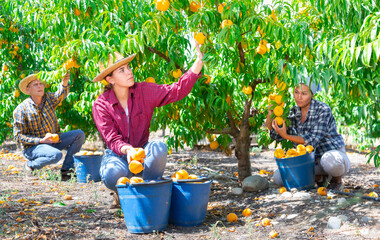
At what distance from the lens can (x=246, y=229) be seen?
2756 mm

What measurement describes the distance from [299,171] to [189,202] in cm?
118

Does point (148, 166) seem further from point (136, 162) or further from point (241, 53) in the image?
point (241, 53)

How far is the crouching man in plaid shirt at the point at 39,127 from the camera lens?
4.64m

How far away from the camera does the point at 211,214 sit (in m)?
3.18

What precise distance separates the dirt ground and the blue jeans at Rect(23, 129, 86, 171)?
0.84ft

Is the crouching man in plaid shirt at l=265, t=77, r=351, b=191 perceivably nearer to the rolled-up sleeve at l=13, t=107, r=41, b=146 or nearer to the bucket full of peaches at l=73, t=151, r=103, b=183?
the bucket full of peaches at l=73, t=151, r=103, b=183

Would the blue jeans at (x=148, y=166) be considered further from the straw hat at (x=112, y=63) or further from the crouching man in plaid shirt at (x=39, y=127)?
the crouching man in plaid shirt at (x=39, y=127)

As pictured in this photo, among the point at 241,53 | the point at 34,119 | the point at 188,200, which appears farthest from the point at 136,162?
the point at 34,119

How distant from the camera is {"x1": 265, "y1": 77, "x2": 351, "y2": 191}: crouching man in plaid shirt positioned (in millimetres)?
3529

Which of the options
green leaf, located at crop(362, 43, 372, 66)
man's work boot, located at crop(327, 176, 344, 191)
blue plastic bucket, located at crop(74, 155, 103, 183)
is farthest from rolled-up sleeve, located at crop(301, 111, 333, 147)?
blue plastic bucket, located at crop(74, 155, 103, 183)

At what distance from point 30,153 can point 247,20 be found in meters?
3.26

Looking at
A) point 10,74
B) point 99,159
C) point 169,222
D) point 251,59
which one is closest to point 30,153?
point 99,159

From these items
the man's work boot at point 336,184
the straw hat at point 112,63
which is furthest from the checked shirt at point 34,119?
the man's work boot at point 336,184

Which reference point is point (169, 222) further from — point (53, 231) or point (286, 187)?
point (286, 187)
